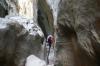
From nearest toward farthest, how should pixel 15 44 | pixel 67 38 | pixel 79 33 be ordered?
1. pixel 79 33
2. pixel 67 38
3. pixel 15 44

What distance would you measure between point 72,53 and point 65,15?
683 millimetres

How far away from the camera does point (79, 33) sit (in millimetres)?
3195

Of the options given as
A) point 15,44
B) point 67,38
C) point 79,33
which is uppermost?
point 79,33

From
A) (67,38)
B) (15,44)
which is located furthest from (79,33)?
(15,44)

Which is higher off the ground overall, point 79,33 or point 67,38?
point 79,33

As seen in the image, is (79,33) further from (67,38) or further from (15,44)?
(15,44)

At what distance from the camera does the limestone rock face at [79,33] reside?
9.46 feet

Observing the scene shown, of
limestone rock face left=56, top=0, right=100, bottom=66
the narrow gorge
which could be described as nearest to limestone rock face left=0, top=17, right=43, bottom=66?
the narrow gorge

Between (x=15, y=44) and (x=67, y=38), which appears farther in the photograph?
(x=15, y=44)

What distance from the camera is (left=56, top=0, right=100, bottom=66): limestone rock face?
2883 mm

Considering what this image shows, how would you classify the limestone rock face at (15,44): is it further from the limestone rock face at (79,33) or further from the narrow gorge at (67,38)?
the limestone rock face at (79,33)

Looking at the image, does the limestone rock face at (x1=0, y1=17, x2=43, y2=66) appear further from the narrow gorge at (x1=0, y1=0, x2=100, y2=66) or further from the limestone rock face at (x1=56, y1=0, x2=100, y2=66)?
the limestone rock face at (x1=56, y1=0, x2=100, y2=66)

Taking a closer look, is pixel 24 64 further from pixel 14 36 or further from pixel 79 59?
pixel 79 59

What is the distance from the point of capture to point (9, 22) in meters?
6.93
